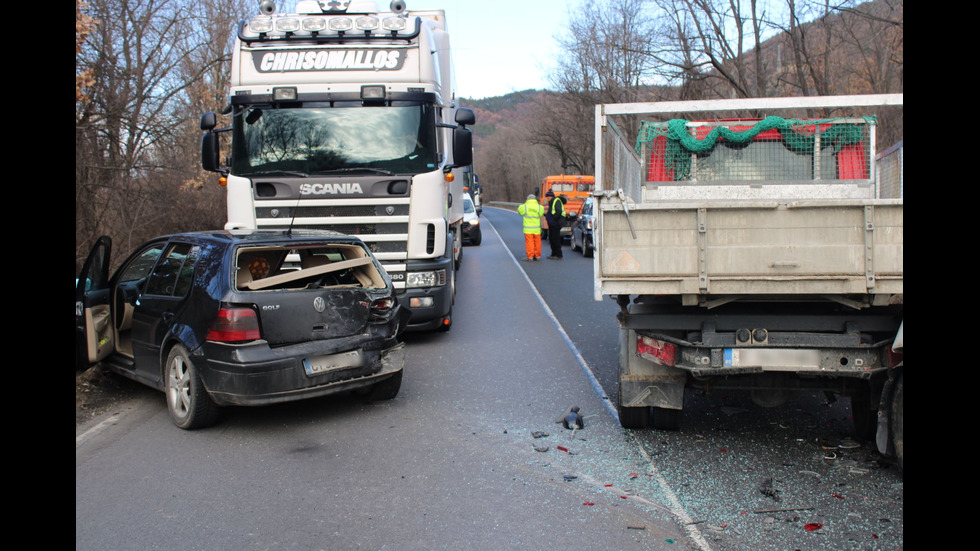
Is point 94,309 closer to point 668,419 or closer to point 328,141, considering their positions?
point 328,141

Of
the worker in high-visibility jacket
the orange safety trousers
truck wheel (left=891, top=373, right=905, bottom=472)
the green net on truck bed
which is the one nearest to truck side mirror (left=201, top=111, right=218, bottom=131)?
the green net on truck bed

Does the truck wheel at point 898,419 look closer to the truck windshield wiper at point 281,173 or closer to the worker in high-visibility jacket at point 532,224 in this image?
the truck windshield wiper at point 281,173

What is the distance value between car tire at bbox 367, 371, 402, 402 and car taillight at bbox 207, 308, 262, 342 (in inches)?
55.7

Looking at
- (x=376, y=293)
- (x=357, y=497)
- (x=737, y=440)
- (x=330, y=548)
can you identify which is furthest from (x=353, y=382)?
(x=737, y=440)

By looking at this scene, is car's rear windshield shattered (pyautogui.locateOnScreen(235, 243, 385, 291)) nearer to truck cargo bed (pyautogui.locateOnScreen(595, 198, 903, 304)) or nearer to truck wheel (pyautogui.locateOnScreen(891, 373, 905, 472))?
truck cargo bed (pyautogui.locateOnScreen(595, 198, 903, 304))

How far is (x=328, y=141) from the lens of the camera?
8781 mm

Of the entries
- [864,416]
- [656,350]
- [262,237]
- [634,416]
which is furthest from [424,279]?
[864,416]

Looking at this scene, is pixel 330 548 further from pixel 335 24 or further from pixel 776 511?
pixel 335 24

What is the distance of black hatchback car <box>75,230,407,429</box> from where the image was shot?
5645mm

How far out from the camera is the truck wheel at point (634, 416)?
18.5ft

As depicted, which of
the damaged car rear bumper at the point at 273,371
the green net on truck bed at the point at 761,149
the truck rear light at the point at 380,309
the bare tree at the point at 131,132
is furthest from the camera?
the bare tree at the point at 131,132

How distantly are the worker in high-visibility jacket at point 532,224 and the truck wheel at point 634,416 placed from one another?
13239 mm

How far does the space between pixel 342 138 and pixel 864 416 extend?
246 inches

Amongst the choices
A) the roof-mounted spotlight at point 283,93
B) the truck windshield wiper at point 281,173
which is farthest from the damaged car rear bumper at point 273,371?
the roof-mounted spotlight at point 283,93
